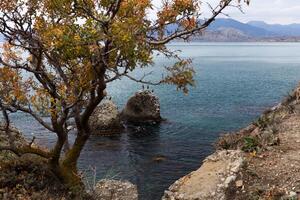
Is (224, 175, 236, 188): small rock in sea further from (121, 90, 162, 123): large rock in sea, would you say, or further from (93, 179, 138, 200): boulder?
(121, 90, 162, 123): large rock in sea

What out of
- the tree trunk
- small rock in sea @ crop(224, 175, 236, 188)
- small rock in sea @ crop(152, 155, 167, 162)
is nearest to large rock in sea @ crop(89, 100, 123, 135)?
small rock in sea @ crop(152, 155, 167, 162)

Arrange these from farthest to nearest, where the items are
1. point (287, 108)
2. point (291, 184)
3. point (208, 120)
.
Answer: point (208, 120)
point (287, 108)
point (291, 184)

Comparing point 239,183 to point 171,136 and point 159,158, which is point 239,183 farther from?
point 171,136

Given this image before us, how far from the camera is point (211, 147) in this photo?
38344 millimetres

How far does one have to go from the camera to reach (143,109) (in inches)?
2024

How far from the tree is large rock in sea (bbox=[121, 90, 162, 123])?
2830 centimetres

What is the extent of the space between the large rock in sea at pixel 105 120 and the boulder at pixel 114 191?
22004mm

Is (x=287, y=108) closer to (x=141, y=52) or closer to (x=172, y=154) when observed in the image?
(x=172, y=154)

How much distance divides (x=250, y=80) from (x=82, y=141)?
269ft

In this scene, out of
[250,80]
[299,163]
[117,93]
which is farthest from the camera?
[250,80]

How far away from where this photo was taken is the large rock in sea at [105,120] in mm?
45062

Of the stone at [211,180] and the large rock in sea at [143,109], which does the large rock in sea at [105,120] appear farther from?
the stone at [211,180]

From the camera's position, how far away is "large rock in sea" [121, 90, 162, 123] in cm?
5069

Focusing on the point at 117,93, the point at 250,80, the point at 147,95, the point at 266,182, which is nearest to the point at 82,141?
the point at 266,182
